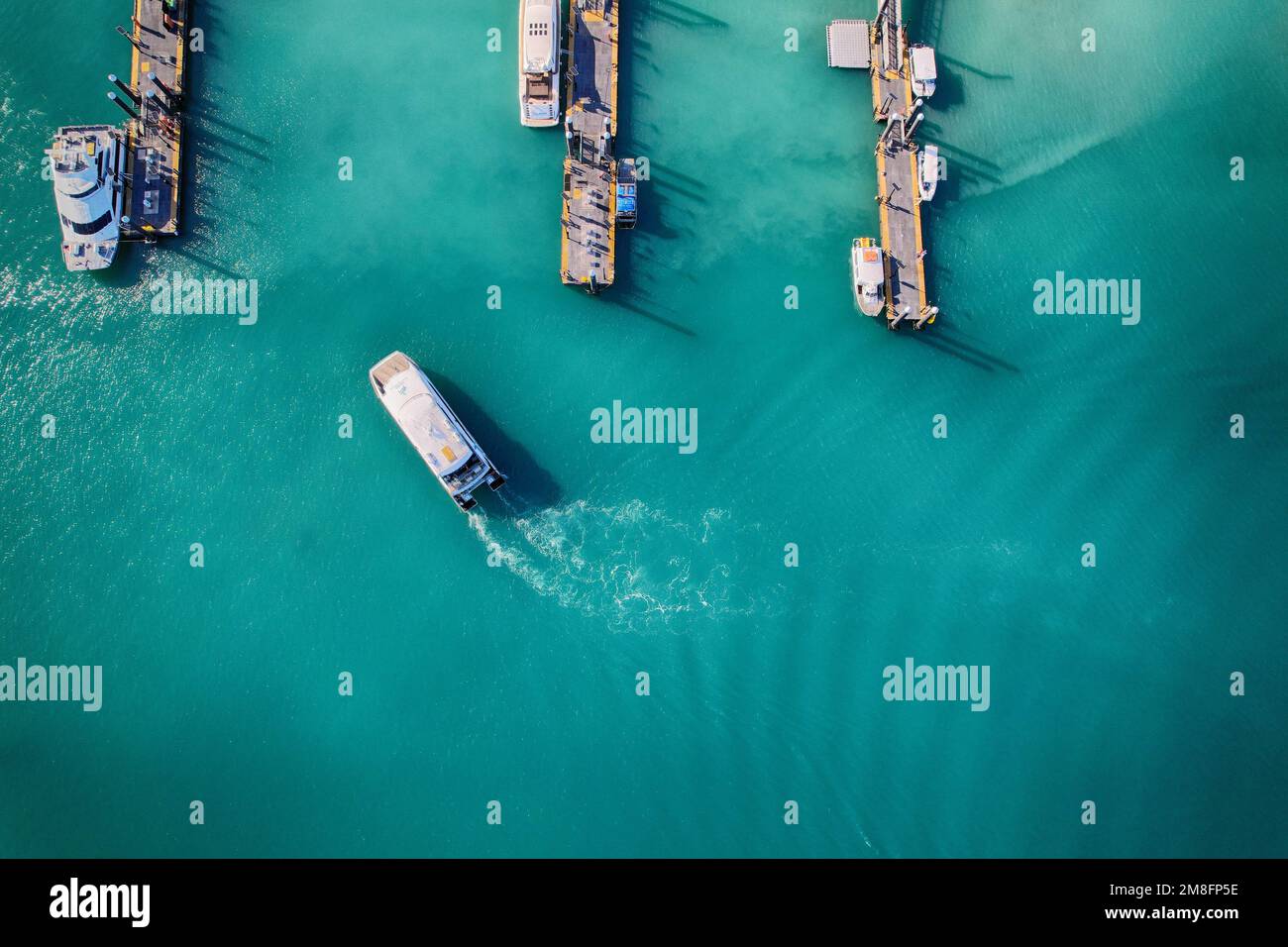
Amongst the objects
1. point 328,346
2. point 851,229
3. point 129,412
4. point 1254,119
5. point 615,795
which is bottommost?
Result: point 615,795

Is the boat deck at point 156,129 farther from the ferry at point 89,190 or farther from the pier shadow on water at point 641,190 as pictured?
the pier shadow on water at point 641,190

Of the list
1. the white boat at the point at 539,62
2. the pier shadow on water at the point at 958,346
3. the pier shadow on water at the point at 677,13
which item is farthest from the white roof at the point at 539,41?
the pier shadow on water at the point at 958,346

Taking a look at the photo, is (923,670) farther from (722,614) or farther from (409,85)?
(409,85)

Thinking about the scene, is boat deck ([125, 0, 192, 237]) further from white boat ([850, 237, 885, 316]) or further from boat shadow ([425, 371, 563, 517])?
white boat ([850, 237, 885, 316])

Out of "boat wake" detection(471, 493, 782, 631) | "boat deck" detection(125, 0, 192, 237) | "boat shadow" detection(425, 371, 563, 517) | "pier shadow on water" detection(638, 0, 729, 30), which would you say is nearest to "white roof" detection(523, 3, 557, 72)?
"pier shadow on water" detection(638, 0, 729, 30)
